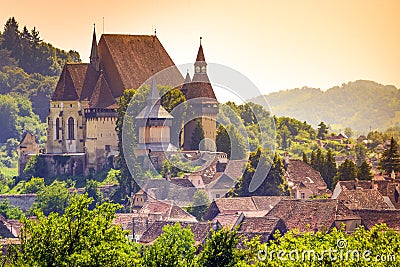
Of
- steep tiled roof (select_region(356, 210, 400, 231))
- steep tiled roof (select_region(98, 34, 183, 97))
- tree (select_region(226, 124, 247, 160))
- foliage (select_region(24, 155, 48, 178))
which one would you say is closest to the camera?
steep tiled roof (select_region(356, 210, 400, 231))

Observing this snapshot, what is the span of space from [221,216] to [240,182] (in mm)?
9768

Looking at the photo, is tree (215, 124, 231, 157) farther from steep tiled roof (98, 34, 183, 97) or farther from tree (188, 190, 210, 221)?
tree (188, 190, 210, 221)

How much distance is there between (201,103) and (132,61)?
7628 millimetres

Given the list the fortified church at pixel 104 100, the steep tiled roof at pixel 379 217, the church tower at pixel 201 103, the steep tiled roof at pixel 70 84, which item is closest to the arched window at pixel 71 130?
the fortified church at pixel 104 100

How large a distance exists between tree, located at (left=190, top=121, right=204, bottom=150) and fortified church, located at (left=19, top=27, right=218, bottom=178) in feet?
1.25

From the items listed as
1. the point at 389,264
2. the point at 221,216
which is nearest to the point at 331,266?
the point at 389,264

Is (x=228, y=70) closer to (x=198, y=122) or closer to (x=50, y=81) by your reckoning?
(x=198, y=122)

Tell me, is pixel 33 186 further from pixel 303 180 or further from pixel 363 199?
pixel 363 199

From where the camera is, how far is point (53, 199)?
279 feet

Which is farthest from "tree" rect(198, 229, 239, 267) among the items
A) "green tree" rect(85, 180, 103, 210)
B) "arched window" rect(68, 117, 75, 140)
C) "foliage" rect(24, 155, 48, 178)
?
"arched window" rect(68, 117, 75, 140)

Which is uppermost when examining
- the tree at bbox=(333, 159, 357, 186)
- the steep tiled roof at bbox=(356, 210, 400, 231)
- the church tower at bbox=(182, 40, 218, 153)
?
the church tower at bbox=(182, 40, 218, 153)

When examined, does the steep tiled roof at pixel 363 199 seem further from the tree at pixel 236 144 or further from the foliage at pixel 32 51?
the foliage at pixel 32 51

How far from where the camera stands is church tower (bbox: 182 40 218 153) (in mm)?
91188

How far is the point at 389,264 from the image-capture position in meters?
42.4
